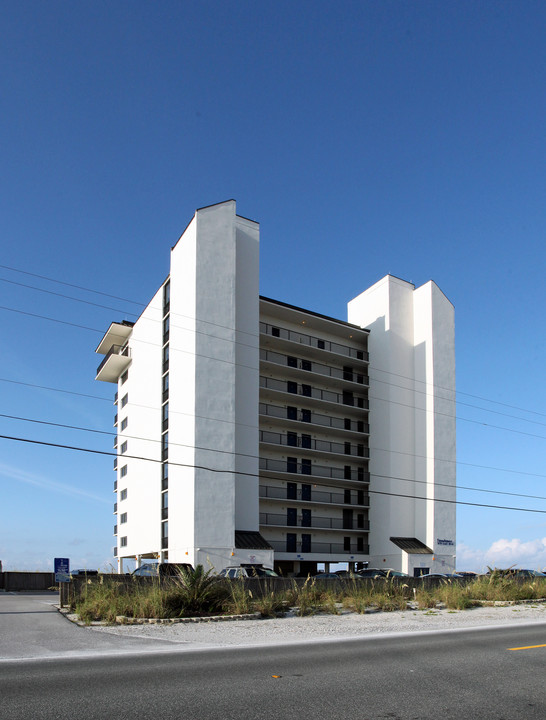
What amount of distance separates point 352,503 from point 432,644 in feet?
141

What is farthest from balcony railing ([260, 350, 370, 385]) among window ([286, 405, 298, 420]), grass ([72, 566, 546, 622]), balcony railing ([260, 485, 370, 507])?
grass ([72, 566, 546, 622])

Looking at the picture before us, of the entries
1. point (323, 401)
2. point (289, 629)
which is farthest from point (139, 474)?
point (289, 629)

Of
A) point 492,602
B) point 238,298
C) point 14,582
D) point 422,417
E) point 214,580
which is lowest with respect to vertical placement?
point 14,582

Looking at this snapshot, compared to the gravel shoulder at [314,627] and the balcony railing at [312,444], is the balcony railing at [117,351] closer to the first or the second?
the balcony railing at [312,444]

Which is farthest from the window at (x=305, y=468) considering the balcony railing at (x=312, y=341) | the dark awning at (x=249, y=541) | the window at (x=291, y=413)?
the dark awning at (x=249, y=541)

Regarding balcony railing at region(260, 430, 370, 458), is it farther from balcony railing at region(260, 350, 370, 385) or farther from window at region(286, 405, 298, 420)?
balcony railing at region(260, 350, 370, 385)

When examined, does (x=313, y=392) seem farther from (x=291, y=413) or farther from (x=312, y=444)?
(x=312, y=444)

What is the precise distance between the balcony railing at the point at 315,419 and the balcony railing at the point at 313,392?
4.55 ft

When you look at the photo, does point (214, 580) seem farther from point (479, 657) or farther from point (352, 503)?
point (352, 503)

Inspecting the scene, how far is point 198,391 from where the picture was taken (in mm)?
42219

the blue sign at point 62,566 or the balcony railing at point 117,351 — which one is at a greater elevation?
the balcony railing at point 117,351

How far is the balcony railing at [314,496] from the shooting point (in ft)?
167

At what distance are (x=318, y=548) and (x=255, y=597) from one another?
32.5 meters

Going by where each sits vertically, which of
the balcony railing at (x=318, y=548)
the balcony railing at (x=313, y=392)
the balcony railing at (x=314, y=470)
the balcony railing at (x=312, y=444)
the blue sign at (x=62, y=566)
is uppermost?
the balcony railing at (x=313, y=392)
